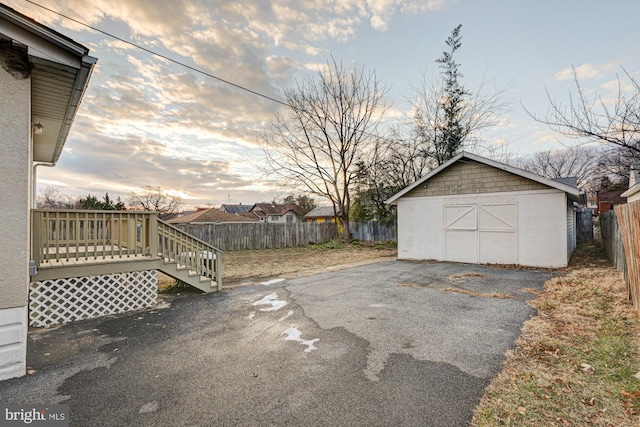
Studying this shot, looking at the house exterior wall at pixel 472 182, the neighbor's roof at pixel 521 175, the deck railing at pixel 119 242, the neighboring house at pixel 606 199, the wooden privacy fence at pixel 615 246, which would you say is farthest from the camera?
the neighboring house at pixel 606 199

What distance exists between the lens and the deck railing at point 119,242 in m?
4.87

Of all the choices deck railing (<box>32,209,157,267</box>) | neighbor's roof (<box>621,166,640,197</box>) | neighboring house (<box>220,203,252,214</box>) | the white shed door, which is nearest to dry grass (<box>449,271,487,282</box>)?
the white shed door

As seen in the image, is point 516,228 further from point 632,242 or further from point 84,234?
point 84,234

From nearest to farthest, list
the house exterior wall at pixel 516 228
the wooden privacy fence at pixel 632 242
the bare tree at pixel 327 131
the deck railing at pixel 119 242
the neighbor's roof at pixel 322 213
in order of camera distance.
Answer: the wooden privacy fence at pixel 632 242, the deck railing at pixel 119 242, the house exterior wall at pixel 516 228, the bare tree at pixel 327 131, the neighbor's roof at pixel 322 213

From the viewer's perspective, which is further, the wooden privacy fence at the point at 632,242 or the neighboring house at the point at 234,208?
the neighboring house at the point at 234,208

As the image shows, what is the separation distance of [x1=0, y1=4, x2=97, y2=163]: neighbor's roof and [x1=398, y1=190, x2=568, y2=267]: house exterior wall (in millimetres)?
10900

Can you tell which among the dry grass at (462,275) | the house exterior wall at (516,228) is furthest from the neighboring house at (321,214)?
the dry grass at (462,275)

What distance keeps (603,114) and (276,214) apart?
163 feet

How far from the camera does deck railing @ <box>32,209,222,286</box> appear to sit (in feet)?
16.0

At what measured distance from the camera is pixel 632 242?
453 cm

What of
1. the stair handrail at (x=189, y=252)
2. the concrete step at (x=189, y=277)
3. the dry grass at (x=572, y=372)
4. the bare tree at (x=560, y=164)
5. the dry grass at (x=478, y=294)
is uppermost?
the bare tree at (x=560, y=164)

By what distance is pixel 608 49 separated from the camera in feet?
21.7

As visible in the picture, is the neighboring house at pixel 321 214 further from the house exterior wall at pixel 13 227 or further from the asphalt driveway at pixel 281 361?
the house exterior wall at pixel 13 227

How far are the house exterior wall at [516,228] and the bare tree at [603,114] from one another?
462cm
